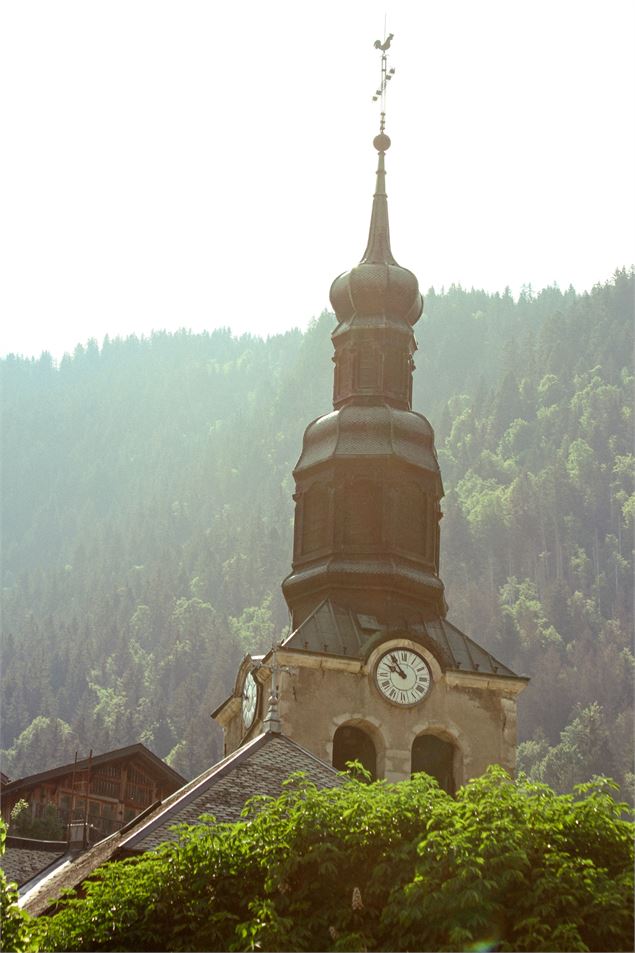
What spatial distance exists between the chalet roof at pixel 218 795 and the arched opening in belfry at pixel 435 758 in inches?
281

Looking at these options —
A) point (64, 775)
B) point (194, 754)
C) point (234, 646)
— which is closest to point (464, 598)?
point (234, 646)

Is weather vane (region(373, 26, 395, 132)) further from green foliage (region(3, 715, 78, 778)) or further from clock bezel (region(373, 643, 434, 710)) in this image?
green foliage (region(3, 715, 78, 778))

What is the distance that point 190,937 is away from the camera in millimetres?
29172

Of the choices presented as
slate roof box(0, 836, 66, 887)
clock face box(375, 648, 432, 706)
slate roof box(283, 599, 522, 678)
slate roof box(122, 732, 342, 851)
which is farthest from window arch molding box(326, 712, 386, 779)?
slate roof box(0, 836, 66, 887)

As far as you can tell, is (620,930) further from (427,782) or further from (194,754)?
(194,754)

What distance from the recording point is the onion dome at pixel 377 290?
56.1 m

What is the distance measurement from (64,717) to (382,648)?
149051mm

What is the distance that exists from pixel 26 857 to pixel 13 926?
2264 cm

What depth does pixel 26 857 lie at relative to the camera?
5053 centimetres

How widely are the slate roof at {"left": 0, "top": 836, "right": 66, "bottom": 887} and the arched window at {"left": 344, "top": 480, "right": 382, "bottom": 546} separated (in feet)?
40.9

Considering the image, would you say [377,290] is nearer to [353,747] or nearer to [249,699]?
[249,699]

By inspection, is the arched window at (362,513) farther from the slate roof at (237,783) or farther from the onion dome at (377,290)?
the slate roof at (237,783)

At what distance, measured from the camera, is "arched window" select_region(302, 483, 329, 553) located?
171 feet

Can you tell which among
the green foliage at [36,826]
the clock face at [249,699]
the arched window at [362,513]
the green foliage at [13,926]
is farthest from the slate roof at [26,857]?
the green foliage at [13,926]
